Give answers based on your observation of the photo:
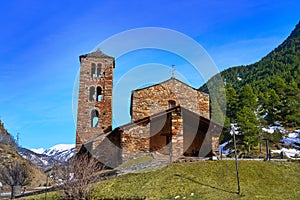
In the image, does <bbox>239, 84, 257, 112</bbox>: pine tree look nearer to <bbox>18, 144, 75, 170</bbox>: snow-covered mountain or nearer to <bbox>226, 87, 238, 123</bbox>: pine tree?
<bbox>226, 87, 238, 123</bbox>: pine tree

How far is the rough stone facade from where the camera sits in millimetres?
29312

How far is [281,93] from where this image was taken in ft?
192

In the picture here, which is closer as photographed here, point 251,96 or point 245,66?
point 251,96

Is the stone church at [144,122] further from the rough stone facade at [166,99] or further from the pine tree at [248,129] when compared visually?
the pine tree at [248,129]

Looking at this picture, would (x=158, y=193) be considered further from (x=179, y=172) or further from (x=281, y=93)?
(x=281, y=93)

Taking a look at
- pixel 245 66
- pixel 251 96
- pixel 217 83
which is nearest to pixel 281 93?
pixel 251 96

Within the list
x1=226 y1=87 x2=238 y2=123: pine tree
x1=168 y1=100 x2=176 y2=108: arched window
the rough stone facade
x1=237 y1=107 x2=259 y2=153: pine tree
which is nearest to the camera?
the rough stone facade

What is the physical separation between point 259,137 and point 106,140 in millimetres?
Answer: 24345

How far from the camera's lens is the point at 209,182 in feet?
48.8

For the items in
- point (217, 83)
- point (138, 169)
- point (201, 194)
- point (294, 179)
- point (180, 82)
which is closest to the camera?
point (201, 194)

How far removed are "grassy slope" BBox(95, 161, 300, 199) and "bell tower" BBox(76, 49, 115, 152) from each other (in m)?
15.0

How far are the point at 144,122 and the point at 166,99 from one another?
749cm

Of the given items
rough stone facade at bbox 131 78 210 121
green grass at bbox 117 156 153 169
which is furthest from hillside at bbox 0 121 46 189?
green grass at bbox 117 156 153 169

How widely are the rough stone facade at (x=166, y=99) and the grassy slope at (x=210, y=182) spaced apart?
1232cm
